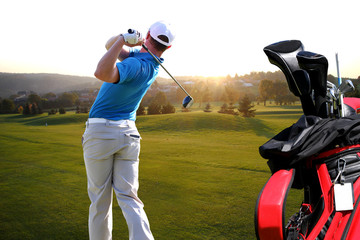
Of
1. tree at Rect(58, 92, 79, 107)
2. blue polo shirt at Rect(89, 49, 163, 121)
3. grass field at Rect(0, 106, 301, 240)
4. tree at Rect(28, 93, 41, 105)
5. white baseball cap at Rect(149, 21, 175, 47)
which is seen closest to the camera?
blue polo shirt at Rect(89, 49, 163, 121)

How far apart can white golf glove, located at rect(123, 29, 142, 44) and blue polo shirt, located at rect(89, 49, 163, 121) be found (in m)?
0.14

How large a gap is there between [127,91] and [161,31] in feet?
1.67

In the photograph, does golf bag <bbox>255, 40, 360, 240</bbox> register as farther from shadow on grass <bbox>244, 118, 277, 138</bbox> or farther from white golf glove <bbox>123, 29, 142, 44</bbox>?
shadow on grass <bbox>244, 118, 277, 138</bbox>

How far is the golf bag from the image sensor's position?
153 centimetres

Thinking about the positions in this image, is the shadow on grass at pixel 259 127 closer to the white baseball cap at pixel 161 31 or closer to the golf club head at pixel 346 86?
the white baseball cap at pixel 161 31

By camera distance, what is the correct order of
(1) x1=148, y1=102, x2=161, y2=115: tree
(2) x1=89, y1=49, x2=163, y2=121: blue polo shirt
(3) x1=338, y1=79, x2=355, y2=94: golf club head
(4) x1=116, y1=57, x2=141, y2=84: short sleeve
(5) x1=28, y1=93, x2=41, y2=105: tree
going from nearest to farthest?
(3) x1=338, y1=79, x2=355, y2=94: golf club head → (4) x1=116, y1=57, x2=141, y2=84: short sleeve → (2) x1=89, y1=49, x2=163, y2=121: blue polo shirt → (1) x1=148, y1=102, x2=161, y2=115: tree → (5) x1=28, y1=93, x2=41, y2=105: tree

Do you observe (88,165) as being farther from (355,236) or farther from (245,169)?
(245,169)

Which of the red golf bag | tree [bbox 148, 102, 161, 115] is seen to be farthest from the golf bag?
tree [bbox 148, 102, 161, 115]

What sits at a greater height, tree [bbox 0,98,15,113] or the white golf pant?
the white golf pant

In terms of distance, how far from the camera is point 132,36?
7.39 feet

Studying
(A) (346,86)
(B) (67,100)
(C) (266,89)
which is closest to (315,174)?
(A) (346,86)

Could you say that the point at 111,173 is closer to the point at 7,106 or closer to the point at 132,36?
the point at 132,36

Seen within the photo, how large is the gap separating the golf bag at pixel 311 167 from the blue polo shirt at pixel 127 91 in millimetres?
903

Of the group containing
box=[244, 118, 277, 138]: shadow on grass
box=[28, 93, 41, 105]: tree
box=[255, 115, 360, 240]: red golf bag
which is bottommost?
box=[244, 118, 277, 138]: shadow on grass
